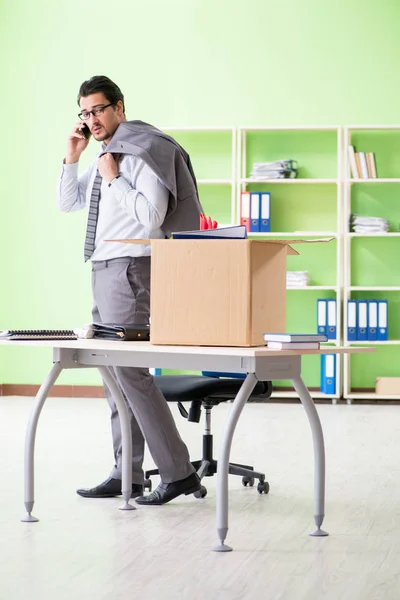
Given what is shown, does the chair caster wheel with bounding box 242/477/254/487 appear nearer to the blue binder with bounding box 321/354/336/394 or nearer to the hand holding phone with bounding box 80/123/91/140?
the hand holding phone with bounding box 80/123/91/140

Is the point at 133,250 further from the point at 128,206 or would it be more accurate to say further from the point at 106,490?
the point at 106,490

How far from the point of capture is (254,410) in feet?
20.9

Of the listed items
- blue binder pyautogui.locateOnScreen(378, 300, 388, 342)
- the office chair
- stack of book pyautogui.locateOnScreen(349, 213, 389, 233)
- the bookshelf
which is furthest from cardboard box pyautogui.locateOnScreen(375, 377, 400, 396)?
the office chair

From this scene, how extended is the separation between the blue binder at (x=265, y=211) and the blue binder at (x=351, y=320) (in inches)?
31.8

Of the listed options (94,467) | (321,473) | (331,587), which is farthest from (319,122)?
(331,587)

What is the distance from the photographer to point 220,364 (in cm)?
258

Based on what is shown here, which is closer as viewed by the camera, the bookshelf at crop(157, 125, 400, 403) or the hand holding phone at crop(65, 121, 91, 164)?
the hand holding phone at crop(65, 121, 91, 164)

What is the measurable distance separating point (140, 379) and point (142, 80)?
4492 millimetres

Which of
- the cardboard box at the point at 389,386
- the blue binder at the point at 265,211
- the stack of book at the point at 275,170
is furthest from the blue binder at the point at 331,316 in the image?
the stack of book at the point at 275,170

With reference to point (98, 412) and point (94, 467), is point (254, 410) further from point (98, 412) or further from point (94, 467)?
point (94, 467)

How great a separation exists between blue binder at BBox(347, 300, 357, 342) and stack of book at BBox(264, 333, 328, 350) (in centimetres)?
428

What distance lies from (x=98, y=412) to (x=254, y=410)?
1.05 metres

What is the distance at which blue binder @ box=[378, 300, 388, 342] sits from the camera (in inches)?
266

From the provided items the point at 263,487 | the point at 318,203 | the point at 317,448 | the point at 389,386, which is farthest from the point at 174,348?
the point at 318,203
